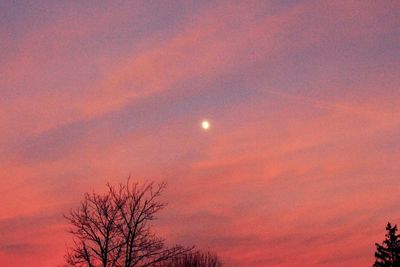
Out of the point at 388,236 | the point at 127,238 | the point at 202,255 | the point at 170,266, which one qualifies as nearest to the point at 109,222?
the point at 127,238

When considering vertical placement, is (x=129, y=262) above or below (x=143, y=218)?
below

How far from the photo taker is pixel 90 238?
37.4 meters

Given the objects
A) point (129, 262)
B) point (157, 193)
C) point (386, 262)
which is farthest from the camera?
point (386, 262)

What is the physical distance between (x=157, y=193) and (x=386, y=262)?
3203 cm

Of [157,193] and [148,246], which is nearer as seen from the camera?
[148,246]

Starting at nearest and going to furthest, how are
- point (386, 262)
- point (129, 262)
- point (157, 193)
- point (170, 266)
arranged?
point (129, 262) < point (157, 193) < point (170, 266) < point (386, 262)

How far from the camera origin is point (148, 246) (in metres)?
37.0

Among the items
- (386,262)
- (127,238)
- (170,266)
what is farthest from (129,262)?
(386,262)

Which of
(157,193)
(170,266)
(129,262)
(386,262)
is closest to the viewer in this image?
(129,262)

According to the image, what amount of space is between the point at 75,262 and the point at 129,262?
4.16m

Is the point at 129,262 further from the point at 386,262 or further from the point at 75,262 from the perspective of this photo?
the point at 386,262

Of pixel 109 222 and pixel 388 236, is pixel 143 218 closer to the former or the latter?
pixel 109 222

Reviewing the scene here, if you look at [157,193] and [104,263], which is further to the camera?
[157,193]

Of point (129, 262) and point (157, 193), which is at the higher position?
point (157, 193)
